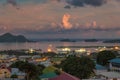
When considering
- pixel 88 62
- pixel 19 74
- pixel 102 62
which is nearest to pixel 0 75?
pixel 19 74

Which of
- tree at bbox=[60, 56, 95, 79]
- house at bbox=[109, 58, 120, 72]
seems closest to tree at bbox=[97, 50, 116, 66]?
house at bbox=[109, 58, 120, 72]

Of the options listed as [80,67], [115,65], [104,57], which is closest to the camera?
[80,67]

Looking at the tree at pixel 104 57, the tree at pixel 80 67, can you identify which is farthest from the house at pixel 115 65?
the tree at pixel 80 67

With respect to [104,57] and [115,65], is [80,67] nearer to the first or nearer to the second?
[115,65]

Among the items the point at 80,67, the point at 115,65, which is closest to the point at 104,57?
the point at 115,65

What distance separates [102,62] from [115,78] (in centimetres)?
2188

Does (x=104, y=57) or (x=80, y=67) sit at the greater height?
(x=104, y=57)

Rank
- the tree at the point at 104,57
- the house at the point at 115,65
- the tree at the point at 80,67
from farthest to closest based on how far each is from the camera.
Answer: the tree at the point at 104,57
the house at the point at 115,65
the tree at the point at 80,67

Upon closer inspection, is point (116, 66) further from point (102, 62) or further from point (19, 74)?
point (19, 74)

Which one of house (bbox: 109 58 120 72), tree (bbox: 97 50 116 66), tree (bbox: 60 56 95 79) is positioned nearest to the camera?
tree (bbox: 60 56 95 79)

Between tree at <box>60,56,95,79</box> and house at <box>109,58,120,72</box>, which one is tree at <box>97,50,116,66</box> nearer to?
house at <box>109,58,120,72</box>

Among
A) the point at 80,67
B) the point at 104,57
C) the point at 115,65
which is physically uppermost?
the point at 104,57

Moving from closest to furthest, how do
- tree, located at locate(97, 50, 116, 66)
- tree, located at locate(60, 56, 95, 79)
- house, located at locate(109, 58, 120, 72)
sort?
1. tree, located at locate(60, 56, 95, 79)
2. house, located at locate(109, 58, 120, 72)
3. tree, located at locate(97, 50, 116, 66)

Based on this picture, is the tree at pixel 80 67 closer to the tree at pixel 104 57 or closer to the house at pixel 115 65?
the house at pixel 115 65
